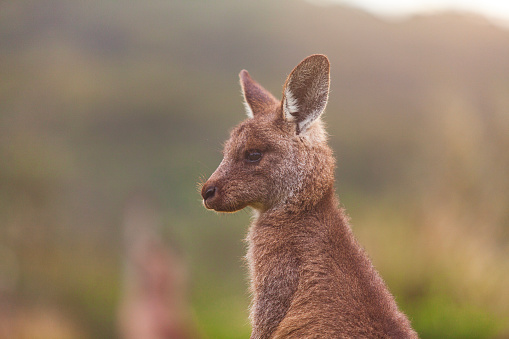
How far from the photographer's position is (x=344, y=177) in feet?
26.1

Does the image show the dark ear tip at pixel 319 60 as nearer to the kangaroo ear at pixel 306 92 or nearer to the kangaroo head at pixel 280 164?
the kangaroo ear at pixel 306 92

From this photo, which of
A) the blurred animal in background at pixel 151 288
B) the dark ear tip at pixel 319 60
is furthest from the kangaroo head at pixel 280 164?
the blurred animal in background at pixel 151 288

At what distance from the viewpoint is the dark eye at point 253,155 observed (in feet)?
11.3

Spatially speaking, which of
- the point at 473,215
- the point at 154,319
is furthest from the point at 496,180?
the point at 154,319

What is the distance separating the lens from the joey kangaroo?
2.82m

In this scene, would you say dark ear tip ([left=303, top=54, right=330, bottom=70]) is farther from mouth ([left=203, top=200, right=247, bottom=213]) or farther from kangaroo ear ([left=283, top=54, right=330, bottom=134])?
mouth ([left=203, top=200, right=247, bottom=213])

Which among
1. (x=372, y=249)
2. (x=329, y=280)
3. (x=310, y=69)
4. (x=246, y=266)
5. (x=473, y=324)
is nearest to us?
(x=329, y=280)

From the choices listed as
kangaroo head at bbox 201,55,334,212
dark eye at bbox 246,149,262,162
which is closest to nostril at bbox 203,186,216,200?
kangaroo head at bbox 201,55,334,212

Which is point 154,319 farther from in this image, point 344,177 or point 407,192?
point 407,192

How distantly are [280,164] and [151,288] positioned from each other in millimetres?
3716

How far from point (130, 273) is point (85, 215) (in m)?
1.66

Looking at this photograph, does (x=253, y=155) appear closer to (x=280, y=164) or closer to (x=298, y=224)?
(x=280, y=164)

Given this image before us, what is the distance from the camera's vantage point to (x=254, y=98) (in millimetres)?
3807

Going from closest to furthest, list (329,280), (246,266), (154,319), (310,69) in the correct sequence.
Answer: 1. (329,280)
2. (310,69)
3. (246,266)
4. (154,319)
